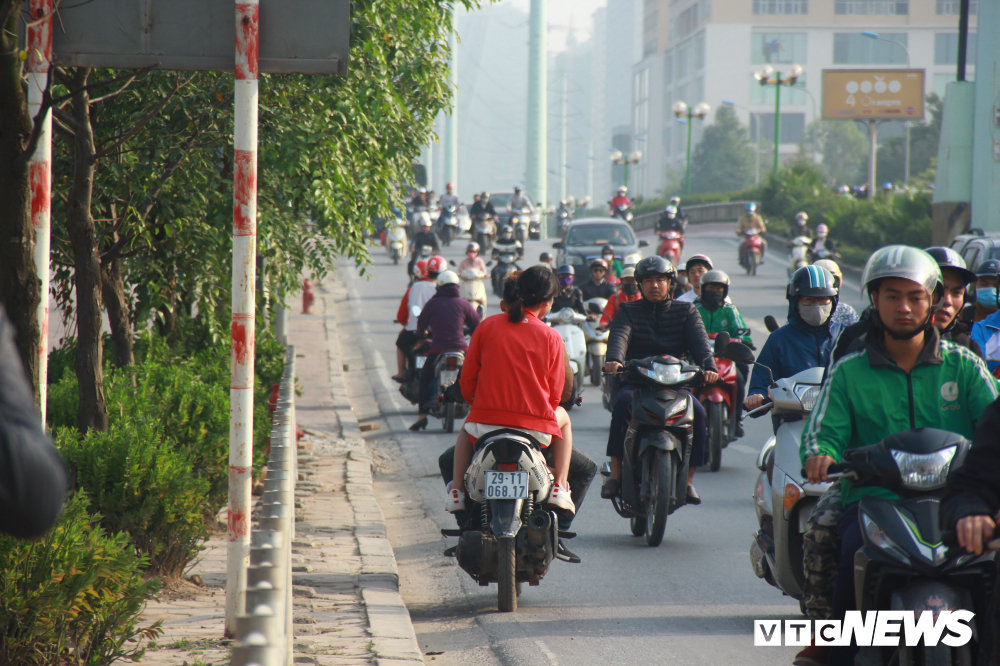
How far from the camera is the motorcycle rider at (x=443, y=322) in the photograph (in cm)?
1230

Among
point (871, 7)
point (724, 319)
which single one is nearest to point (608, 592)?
point (724, 319)

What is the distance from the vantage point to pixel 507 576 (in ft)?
19.7

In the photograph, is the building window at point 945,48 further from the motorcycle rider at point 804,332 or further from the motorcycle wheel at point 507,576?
the motorcycle wheel at point 507,576

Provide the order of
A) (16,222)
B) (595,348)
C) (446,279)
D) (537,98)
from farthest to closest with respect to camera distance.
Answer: (537,98)
(595,348)
(446,279)
(16,222)

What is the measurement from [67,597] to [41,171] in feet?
6.34

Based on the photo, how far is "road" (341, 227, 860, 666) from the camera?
18.2 ft

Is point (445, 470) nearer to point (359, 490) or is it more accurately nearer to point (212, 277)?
point (359, 490)

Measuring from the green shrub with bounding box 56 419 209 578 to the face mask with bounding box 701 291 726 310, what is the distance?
6.02 metres

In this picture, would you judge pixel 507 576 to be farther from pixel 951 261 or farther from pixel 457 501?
pixel 951 261

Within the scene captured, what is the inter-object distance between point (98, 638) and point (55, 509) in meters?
2.72

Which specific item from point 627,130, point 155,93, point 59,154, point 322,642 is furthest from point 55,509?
point 627,130

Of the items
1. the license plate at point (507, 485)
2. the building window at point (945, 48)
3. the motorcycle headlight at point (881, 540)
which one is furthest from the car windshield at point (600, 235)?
the building window at point (945, 48)

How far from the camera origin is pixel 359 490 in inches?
368

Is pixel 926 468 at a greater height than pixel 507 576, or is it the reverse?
pixel 926 468
